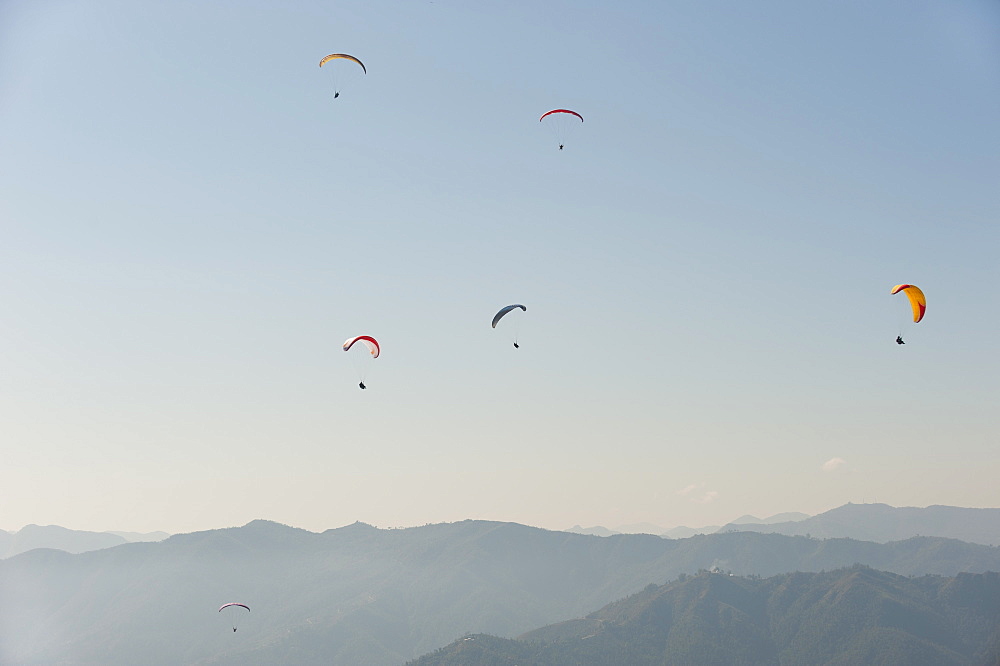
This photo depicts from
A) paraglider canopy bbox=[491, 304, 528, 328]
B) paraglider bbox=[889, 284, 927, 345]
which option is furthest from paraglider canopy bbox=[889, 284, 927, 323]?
paraglider canopy bbox=[491, 304, 528, 328]

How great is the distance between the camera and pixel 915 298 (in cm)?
7906

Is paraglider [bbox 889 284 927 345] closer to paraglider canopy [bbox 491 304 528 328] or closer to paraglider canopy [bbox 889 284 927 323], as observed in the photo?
paraglider canopy [bbox 889 284 927 323]

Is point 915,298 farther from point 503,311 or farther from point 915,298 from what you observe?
point 503,311

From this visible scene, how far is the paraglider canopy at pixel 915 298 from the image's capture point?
78250 millimetres

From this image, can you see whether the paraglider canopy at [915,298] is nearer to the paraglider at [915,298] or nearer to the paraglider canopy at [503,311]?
the paraglider at [915,298]

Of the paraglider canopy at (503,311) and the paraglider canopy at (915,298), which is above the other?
the paraglider canopy at (503,311)

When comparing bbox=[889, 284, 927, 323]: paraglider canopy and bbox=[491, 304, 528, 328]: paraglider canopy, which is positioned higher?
bbox=[491, 304, 528, 328]: paraglider canopy

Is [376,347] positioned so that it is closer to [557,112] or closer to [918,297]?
[557,112]

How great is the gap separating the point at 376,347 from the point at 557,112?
96.9 ft

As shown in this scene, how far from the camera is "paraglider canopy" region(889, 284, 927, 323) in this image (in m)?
78.2

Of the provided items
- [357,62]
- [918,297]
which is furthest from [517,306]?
[918,297]

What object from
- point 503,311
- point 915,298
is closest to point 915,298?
point 915,298

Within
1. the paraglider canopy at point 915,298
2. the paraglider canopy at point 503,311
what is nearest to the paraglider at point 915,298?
the paraglider canopy at point 915,298

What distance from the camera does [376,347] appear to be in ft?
270
